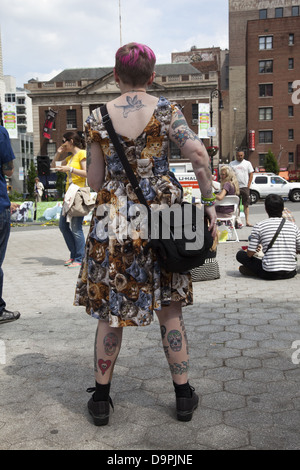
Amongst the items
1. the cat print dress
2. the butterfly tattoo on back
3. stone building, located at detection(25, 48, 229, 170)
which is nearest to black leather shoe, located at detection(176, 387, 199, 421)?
the cat print dress

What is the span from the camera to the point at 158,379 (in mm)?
3207

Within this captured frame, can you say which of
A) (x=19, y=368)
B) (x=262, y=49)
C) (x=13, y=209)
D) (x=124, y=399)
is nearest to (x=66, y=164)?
(x=13, y=209)

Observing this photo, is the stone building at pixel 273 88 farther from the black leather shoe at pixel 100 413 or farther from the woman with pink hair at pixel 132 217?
the black leather shoe at pixel 100 413

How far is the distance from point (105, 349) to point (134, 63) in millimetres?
1524

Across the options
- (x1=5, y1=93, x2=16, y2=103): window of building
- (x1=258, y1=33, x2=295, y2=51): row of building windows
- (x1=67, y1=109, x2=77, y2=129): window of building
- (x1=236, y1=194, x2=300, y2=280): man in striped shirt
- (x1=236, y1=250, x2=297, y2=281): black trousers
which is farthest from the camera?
(x1=5, y1=93, x2=16, y2=103): window of building

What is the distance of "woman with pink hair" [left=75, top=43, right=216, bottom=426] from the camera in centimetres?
250

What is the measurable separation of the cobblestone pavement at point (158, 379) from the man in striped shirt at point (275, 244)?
Answer: 64 cm

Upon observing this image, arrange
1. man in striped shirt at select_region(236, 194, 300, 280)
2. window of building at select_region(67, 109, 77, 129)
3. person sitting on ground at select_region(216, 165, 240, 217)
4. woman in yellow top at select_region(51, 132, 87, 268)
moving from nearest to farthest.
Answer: man in striped shirt at select_region(236, 194, 300, 280)
woman in yellow top at select_region(51, 132, 87, 268)
person sitting on ground at select_region(216, 165, 240, 217)
window of building at select_region(67, 109, 77, 129)

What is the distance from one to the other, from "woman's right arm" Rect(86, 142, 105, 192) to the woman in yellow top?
4.33m

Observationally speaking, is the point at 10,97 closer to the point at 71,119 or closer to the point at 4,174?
the point at 71,119

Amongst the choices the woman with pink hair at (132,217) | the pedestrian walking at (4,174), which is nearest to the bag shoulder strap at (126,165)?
the woman with pink hair at (132,217)

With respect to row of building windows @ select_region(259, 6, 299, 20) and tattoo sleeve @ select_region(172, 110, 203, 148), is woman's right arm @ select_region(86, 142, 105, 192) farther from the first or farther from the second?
row of building windows @ select_region(259, 6, 299, 20)

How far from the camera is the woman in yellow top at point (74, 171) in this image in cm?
Result: 715

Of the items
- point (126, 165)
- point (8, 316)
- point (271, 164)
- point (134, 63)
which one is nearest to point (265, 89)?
point (271, 164)
